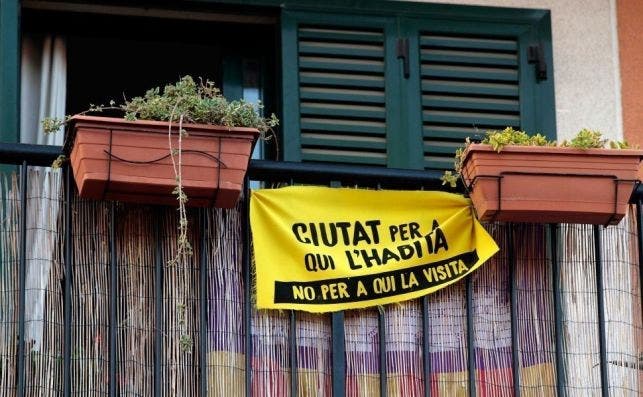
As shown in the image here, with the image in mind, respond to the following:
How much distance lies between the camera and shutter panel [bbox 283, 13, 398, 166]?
28.5ft

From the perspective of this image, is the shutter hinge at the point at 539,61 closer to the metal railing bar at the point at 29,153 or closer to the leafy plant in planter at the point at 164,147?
the leafy plant in planter at the point at 164,147

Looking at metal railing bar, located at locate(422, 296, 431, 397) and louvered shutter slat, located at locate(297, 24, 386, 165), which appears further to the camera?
louvered shutter slat, located at locate(297, 24, 386, 165)

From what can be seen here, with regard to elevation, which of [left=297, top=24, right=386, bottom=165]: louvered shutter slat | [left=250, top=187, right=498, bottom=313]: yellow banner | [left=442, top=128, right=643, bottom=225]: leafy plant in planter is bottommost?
[left=250, top=187, right=498, bottom=313]: yellow banner

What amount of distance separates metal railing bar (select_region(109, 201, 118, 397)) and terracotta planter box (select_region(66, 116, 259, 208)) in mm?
177

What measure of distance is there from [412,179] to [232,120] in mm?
851

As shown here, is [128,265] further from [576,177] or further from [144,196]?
[576,177]

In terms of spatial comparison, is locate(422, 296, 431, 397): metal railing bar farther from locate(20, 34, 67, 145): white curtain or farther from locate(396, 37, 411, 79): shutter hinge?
locate(20, 34, 67, 145): white curtain

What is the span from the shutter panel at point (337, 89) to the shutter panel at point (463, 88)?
0.23m

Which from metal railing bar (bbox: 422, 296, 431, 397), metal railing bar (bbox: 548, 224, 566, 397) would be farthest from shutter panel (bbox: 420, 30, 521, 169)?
metal railing bar (bbox: 422, 296, 431, 397)

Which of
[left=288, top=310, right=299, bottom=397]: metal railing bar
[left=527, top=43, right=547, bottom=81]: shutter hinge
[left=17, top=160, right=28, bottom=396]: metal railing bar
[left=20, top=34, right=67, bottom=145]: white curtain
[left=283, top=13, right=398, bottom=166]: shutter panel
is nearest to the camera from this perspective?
[left=17, top=160, right=28, bottom=396]: metal railing bar

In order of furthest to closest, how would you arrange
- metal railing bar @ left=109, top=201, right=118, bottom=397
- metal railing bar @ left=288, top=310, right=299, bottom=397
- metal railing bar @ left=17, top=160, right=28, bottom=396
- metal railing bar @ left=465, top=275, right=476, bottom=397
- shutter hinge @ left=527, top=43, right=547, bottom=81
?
shutter hinge @ left=527, top=43, right=547, bottom=81 < metal railing bar @ left=465, top=275, right=476, bottom=397 < metal railing bar @ left=288, top=310, right=299, bottom=397 < metal railing bar @ left=109, top=201, right=118, bottom=397 < metal railing bar @ left=17, top=160, right=28, bottom=396

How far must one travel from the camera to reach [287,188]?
7.60m

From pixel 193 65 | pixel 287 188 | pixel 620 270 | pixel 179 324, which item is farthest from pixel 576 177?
pixel 193 65

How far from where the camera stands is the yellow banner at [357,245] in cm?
752
